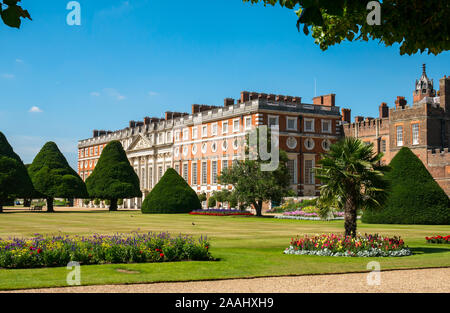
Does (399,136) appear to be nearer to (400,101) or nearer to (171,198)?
(400,101)

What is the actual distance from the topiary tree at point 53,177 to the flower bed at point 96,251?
132 feet

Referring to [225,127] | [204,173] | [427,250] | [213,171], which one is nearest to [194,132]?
[204,173]

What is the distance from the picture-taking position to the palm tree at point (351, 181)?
14512 millimetres

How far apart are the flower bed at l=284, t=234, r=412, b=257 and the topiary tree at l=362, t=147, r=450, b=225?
14.6 metres

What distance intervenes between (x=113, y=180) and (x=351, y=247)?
151 feet

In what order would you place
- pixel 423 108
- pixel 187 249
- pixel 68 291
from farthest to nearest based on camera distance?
pixel 423 108
pixel 187 249
pixel 68 291

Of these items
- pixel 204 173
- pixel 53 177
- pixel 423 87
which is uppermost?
pixel 423 87

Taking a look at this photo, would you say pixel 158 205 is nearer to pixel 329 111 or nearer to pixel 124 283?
pixel 329 111

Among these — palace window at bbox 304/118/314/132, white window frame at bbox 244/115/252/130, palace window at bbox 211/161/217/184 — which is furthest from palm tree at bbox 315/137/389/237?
palace window at bbox 211/161/217/184

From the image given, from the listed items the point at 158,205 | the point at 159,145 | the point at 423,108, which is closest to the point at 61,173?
the point at 158,205

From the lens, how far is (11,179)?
155 feet

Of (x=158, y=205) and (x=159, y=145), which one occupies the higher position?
(x=159, y=145)
